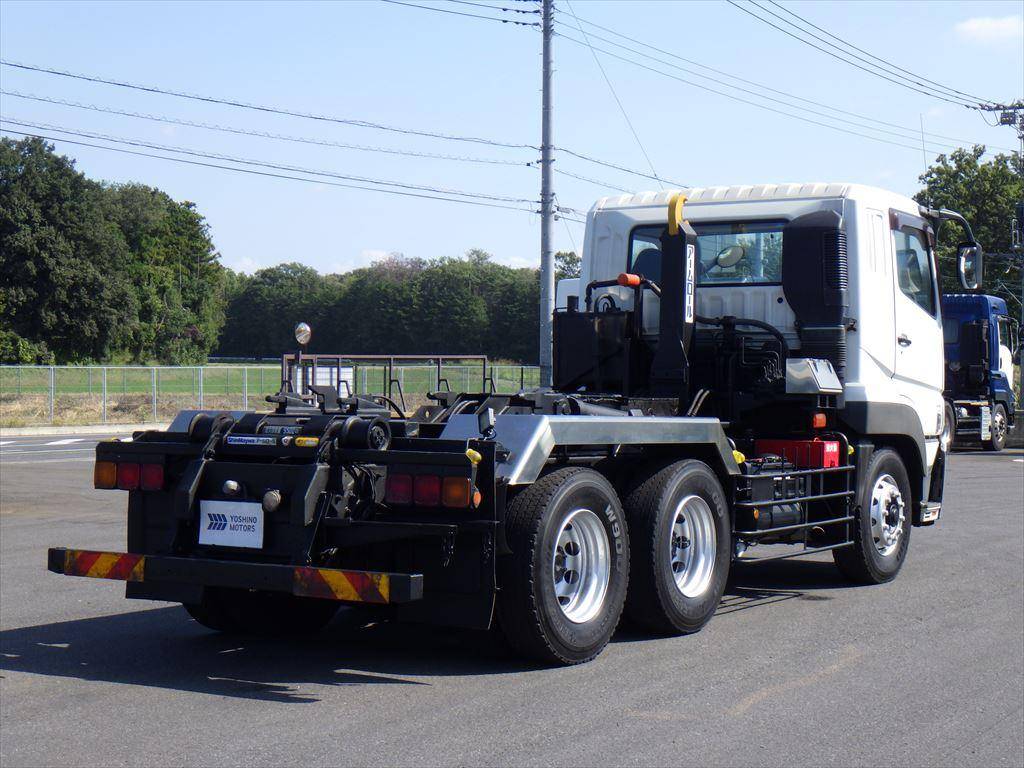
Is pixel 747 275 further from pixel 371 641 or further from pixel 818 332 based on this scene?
pixel 371 641

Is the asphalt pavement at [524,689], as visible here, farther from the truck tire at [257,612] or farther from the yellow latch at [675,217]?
the yellow latch at [675,217]

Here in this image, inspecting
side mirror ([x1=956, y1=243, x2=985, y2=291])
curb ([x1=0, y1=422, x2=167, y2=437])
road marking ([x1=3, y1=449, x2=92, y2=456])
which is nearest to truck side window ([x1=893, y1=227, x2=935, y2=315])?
side mirror ([x1=956, y1=243, x2=985, y2=291])

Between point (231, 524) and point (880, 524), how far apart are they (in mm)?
5342

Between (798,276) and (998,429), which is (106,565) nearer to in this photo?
(798,276)

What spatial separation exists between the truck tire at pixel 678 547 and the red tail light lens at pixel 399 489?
165 centimetres

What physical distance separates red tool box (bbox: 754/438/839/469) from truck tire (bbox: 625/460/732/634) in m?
1.22

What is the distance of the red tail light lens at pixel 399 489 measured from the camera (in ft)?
19.7

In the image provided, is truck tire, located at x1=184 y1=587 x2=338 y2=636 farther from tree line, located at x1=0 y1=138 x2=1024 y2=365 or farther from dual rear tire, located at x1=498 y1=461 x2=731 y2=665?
tree line, located at x1=0 y1=138 x2=1024 y2=365

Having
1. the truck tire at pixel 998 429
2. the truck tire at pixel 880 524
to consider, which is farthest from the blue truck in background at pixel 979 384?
the truck tire at pixel 880 524

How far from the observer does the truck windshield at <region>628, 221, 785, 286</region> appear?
9.46 meters

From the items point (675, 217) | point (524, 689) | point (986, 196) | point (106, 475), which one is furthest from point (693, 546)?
point (986, 196)

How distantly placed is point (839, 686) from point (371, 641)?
2691 millimetres

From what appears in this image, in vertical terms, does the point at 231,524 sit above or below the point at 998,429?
above

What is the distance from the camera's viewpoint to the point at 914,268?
10.1m
